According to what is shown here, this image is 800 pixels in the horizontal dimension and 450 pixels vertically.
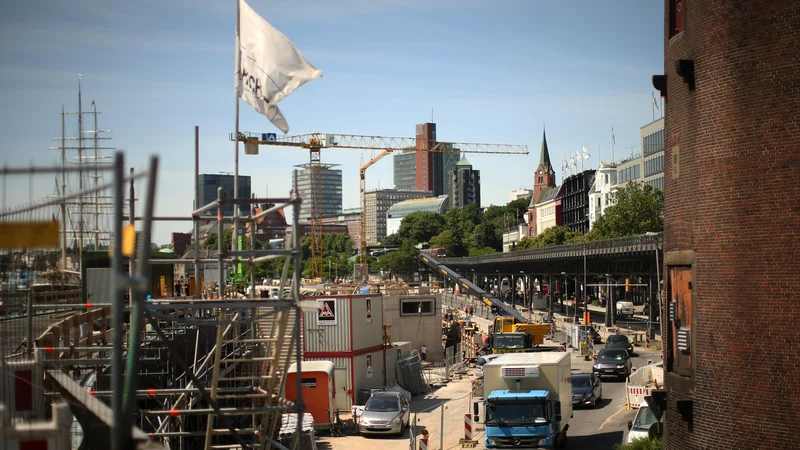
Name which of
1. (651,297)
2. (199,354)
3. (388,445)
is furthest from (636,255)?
(199,354)

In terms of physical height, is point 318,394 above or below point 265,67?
below

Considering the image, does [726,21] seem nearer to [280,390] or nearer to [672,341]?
[672,341]

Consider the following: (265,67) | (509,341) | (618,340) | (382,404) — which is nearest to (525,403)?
(382,404)

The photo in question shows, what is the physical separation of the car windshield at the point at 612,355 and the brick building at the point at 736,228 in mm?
28160

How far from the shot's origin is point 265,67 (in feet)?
60.3

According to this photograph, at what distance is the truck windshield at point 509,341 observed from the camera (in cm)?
4738

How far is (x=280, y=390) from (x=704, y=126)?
8.62m

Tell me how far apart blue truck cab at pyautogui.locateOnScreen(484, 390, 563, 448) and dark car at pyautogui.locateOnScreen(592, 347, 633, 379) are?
18605 millimetres

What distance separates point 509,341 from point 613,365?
548 cm

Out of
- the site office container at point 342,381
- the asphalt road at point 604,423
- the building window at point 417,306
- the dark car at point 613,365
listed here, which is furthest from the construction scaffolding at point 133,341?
the building window at point 417,306

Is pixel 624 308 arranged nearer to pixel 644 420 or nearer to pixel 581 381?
pixel 581 381

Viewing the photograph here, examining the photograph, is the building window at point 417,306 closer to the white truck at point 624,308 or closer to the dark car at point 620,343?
the dark car at point 620,343

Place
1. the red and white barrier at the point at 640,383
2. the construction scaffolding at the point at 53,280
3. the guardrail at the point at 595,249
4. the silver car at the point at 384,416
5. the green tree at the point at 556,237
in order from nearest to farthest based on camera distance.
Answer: the construction scaffolding at the point at 53,280
the silver car at the point at 384,416
the red and white barrier at the point at 640,383
the guardrail at the point at 595,249
the green tree at the point at 556,237

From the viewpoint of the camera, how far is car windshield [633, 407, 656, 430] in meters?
25.3
